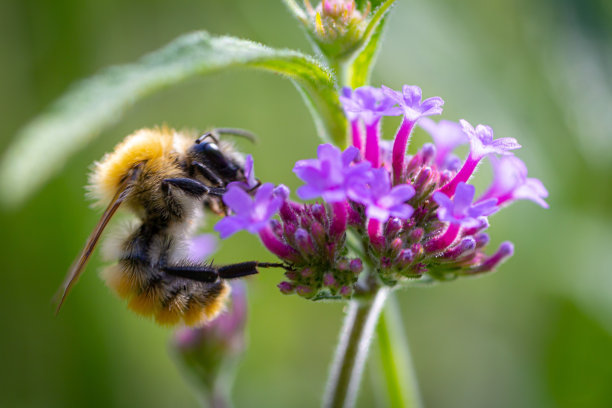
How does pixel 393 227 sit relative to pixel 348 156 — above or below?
below

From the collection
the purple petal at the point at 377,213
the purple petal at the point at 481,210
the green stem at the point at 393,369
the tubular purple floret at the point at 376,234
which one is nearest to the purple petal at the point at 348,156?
the purple petal at the point at 377,213

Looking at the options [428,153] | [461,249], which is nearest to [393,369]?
[461,249]

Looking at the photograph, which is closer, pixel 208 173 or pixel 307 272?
pixel 307 272

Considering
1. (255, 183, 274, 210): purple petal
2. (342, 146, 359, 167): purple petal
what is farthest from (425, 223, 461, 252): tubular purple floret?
(255, 183, 274, 210): purple petal

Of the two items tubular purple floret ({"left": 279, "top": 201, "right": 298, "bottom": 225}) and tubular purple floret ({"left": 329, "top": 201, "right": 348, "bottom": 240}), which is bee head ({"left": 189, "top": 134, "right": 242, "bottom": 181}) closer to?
tubular purple floret ({"left": 279, "top": 201, "right": 298, "bottom": 225})

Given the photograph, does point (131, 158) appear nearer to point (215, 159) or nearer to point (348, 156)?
point (215, 159)

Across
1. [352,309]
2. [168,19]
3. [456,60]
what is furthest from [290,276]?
[168,19]

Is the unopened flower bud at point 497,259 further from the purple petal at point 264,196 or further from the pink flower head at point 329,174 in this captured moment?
the purple petal at point 264,196
